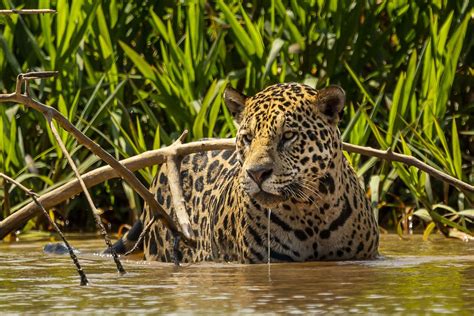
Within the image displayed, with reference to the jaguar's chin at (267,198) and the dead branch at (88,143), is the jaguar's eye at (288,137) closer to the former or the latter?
the jaguar's chin at (267,198)

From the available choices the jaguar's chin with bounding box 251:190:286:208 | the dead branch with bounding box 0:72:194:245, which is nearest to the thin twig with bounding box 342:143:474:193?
the jaguar's chin with bounding box 251:190:286:208

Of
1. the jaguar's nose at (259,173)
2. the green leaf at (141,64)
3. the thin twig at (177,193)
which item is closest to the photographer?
the jaguar's nose at (259,173)

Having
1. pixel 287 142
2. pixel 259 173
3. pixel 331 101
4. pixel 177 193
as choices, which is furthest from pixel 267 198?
pixel 177 193

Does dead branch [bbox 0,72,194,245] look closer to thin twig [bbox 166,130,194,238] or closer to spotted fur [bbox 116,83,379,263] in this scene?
thin twig [bbox 166,130,194,238]

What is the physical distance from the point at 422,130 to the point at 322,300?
3694mm

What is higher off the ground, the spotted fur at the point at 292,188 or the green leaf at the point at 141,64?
the green leaf at the point at 141,64

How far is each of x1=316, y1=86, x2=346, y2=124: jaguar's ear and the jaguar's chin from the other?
20.0 inches

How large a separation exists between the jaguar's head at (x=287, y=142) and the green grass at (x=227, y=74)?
1751mm

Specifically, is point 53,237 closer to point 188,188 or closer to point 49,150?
point 49,150

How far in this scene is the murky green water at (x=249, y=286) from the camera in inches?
189

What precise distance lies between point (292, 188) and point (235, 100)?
0.61m

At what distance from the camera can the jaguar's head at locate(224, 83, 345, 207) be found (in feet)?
20.7

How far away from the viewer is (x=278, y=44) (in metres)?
8.94

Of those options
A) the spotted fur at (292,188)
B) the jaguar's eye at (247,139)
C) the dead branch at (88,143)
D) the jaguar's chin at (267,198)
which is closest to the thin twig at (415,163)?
the spotted fur at (292,188)
